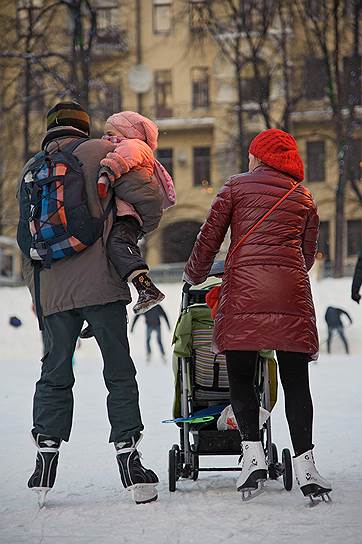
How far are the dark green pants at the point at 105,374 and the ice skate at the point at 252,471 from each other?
1.76ft

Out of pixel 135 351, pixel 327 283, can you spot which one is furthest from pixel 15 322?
pixel 327 283

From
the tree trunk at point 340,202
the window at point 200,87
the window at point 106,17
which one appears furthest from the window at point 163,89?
the tree trunk at point 340,202

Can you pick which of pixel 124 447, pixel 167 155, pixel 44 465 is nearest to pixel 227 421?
pixel 124 447

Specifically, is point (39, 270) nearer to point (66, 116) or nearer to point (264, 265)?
point (66, 116)

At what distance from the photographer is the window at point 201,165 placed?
48.8 m

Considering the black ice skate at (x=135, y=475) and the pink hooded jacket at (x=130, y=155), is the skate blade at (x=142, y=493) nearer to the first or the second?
the black ice skate at (x=135, y=475)

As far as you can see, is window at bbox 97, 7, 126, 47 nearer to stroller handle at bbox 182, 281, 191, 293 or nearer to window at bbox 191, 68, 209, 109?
window at bbox 191, 68, 209, 109

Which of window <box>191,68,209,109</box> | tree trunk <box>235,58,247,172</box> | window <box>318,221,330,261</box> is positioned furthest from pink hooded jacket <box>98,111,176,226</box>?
window <box>191,68,209,109</box>

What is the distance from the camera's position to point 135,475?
5195 mm

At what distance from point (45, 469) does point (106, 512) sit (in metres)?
0.43

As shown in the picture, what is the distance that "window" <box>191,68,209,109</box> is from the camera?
48281mm

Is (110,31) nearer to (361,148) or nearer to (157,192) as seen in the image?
(361,148)

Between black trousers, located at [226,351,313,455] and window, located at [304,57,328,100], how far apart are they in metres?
31.6

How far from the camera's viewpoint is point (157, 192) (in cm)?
541
